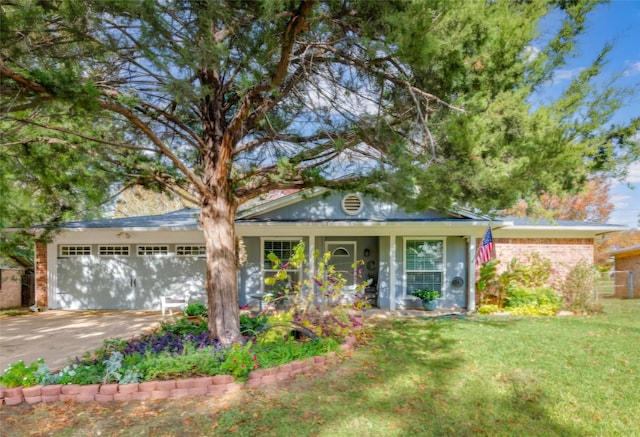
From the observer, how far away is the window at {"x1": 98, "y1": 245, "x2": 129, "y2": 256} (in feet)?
41.7

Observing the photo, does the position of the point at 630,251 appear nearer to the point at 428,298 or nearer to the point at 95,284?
the point at 428,298

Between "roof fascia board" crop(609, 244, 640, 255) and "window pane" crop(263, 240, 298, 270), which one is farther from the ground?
"window pane" crop(263, 240, 298, 270)

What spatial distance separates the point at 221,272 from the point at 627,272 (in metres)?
19.3

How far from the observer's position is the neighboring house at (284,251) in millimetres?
11906

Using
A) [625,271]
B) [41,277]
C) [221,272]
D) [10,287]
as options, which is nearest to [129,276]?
[41,277]

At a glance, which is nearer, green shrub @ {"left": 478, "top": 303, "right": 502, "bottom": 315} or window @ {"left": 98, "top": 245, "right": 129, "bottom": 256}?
green shrub @ {"left": 478, "top": 303, "right": 502, "bottom": 315}

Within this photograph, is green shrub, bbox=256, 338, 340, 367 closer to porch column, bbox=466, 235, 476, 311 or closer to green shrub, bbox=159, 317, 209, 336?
green shrub, bbox=159, 317, 209, 336

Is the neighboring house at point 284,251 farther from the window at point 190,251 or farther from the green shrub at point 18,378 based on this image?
the green shrub at point 18,378

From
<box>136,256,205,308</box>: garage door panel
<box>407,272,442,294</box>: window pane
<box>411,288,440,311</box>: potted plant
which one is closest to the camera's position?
<box>411,288,440,311</box>: potted plant

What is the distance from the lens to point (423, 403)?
4.59 metres

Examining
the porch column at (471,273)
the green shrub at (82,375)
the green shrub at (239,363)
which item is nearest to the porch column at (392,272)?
the porch column at (471,273)

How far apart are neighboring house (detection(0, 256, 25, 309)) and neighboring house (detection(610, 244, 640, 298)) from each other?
84.4ft

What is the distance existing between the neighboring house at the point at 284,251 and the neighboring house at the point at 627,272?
6.82m

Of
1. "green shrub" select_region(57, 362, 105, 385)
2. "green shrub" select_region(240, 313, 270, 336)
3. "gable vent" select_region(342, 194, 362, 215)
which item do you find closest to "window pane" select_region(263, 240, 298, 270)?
"gable vent" select_region(342, 194, 362, 215)
